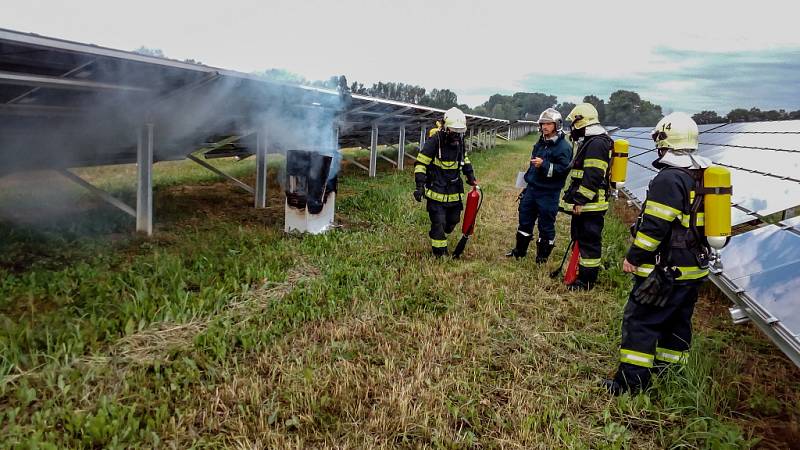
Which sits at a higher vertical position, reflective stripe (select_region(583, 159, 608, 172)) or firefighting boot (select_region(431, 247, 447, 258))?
reflective stripe (select_region(583, 159, 608, 172))

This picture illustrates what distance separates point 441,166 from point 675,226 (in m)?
3.14

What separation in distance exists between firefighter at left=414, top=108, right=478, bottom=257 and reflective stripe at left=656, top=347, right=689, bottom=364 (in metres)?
2.98

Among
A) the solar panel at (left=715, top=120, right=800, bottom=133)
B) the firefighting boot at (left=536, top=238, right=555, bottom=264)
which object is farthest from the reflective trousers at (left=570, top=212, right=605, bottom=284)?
the solar panel at (left=715, top=120, right=800, bottom=133)

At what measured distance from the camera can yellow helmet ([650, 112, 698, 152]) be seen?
321 centimetres

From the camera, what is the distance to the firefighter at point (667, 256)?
3111 mm

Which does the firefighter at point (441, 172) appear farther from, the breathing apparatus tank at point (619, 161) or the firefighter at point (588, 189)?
the breathing apparatus tank at point (619, 161)

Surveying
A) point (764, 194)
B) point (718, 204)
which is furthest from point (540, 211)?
point (718, 204)

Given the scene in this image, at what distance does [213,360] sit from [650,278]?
294 centimetres

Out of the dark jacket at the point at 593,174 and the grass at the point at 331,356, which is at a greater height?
the dark jacket at the point at 593,174

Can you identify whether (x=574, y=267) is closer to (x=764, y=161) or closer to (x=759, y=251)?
(x=759, y=251)

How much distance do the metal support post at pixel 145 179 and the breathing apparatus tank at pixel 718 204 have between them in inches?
238

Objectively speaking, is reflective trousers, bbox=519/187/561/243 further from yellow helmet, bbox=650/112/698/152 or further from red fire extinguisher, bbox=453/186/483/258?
yellow helmet, bbox=650/112/698/152

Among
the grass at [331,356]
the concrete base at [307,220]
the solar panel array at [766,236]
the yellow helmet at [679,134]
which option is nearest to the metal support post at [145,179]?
the grass at [331,356]

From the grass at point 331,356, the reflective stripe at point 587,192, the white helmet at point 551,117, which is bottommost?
the grass at point 331,356
